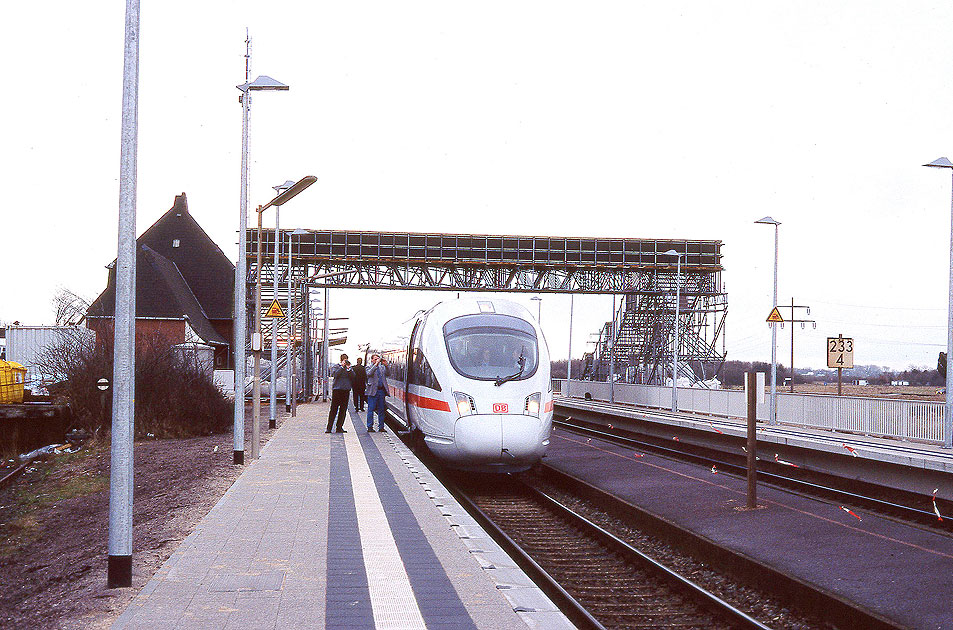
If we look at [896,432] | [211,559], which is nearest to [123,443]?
[211,559]

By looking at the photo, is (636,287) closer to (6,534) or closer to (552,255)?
(552,255)

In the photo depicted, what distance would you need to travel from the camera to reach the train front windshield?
1644 cm

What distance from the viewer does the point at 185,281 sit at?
71500 mm

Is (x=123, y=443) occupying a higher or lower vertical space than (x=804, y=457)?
higher

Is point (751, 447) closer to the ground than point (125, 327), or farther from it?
closer to the ground

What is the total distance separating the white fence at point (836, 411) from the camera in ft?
80.1

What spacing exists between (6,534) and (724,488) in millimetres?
11459

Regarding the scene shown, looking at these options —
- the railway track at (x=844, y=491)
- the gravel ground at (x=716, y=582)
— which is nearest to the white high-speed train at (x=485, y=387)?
the gravel ground at (x=716, y=582)

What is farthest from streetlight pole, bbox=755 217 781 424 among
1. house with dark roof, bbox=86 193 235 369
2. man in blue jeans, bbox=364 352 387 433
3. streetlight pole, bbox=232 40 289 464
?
house with dark roof, bbox=86 193 235 369

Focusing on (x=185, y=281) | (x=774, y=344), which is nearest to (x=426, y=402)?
(x=774, y=344)

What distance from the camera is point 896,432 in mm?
25016

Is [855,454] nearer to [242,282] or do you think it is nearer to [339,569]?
[242,282]

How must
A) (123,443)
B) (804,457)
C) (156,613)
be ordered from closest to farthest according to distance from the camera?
1. (156,613)
2. (123,443)
3. (804,457)

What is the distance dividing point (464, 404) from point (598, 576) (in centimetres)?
552
